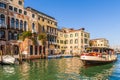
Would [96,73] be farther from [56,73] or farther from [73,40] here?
[73,40]

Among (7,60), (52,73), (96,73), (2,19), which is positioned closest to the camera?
(52,73)

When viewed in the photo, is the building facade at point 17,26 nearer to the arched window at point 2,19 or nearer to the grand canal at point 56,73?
the arched window at point 2,19

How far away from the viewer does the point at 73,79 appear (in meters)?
14.5

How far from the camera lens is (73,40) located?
61.6 meters

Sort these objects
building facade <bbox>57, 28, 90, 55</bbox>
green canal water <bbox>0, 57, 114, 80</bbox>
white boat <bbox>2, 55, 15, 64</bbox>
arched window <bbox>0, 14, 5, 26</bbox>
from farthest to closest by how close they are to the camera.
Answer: building facade <bbox>57, 28, 90, 55</bbox> < arched window <bbox>0, 14, 5, 26</bbox> < white boat <bbox>2, 55, 15, 64</bbox> < green canal water <bbox>0, 57, 114, 80</bbox>

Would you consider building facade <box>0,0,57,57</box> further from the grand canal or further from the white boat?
the grand canal

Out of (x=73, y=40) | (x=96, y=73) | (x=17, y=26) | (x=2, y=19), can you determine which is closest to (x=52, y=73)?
(x=96, y=73)

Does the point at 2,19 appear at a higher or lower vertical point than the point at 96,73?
higher

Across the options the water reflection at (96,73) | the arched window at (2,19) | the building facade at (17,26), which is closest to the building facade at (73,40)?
the building facade at (17,26)

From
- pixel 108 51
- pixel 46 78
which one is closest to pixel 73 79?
pixel 46 78

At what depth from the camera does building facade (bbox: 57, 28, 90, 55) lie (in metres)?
59.5

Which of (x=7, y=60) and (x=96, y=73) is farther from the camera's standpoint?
(x=7, y=60)

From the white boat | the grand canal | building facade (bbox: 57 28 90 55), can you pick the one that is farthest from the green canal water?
building facade (bbox: 57 28 90 55)

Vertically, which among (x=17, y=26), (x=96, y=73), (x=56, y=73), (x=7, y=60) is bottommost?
(x=96, y=73)
